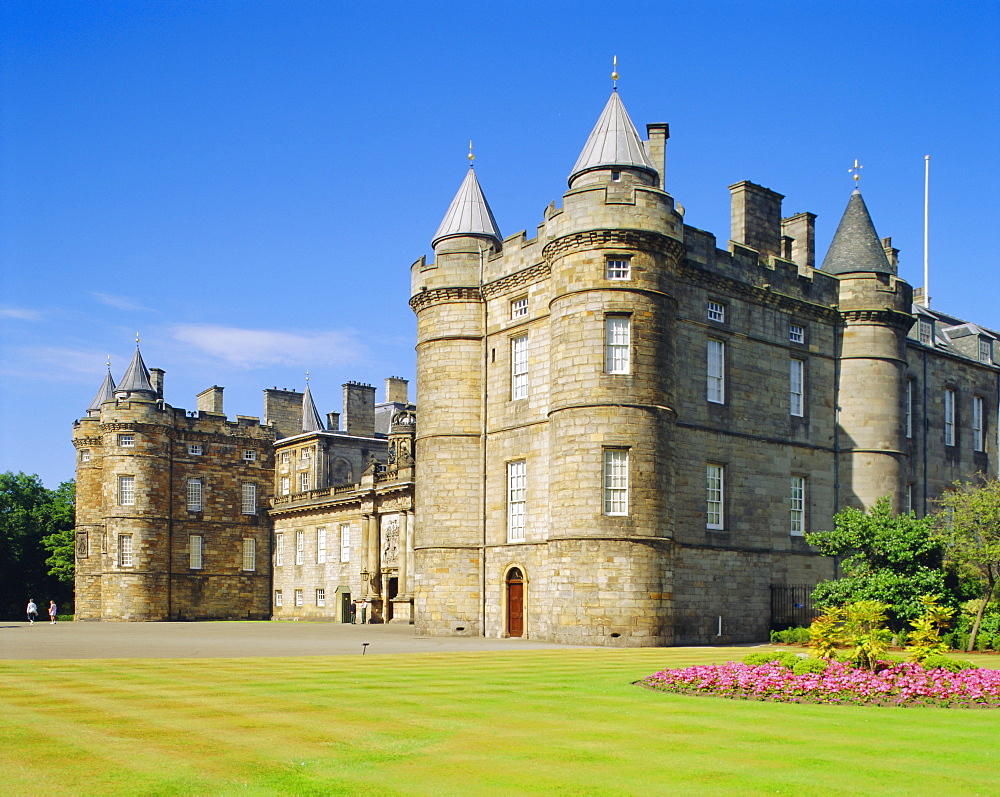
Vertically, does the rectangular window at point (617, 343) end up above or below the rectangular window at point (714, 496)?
above

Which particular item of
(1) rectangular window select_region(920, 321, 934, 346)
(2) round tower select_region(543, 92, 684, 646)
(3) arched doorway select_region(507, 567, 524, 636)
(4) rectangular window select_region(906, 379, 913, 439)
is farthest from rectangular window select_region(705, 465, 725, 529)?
(1) rectangular window select_region(920, 321, 934, 346)

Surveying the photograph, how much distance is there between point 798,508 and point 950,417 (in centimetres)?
1101

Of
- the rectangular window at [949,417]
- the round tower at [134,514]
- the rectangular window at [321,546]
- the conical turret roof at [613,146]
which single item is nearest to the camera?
the conical turret roof at [613,146]

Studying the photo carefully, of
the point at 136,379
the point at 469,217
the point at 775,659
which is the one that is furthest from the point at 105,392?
the point at 775,659

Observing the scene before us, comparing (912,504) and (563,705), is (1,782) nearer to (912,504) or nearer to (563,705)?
(563,705)

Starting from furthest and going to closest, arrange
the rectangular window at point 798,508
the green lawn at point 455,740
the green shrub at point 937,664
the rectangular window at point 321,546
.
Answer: the rectangular window at point 321,546 → the rectangular window at point 798,508 → the green shrub at point 937,664 → the green lawn at point 455,740

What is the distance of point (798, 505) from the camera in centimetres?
3628

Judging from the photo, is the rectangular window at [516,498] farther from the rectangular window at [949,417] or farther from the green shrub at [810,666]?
the rectangular window at [949,417]

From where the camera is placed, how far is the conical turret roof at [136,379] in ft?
203

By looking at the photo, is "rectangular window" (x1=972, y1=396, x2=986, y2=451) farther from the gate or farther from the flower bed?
the flower bed

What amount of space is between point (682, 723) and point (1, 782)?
7.02 m

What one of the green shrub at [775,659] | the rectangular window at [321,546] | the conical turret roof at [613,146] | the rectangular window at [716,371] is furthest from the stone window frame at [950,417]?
the rectangular window at [321,546]

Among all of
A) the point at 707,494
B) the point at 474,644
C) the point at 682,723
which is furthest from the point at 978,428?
the point at 682,723

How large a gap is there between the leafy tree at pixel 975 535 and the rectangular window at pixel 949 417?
12471 mm
